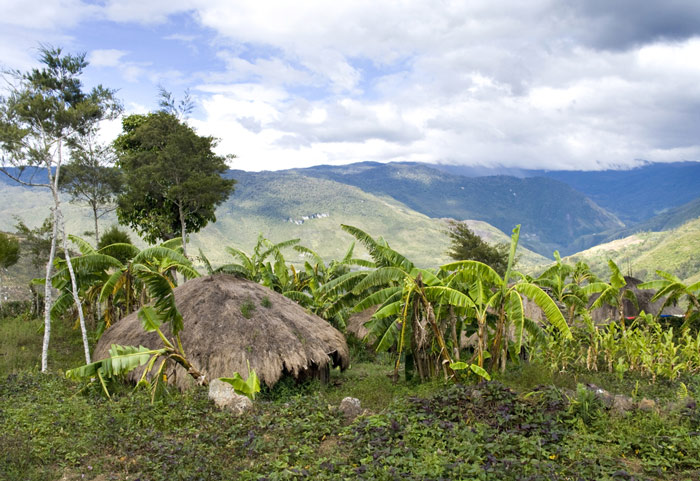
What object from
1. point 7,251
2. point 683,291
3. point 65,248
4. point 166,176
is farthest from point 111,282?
point 683,291

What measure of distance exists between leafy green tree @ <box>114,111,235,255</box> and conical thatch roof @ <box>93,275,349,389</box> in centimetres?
1326

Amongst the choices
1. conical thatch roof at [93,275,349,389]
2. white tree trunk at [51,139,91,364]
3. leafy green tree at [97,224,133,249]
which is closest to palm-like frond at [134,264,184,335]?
conical thatch roof at [93,275,349,389]

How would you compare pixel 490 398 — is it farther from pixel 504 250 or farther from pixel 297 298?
pixel 504 250

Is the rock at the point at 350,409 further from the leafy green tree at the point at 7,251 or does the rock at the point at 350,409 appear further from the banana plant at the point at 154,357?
the leafy green tree at the point at 7,251

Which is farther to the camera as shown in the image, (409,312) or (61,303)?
(61,303)

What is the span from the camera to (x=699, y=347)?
41.1ft

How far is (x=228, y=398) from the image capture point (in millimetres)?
9477

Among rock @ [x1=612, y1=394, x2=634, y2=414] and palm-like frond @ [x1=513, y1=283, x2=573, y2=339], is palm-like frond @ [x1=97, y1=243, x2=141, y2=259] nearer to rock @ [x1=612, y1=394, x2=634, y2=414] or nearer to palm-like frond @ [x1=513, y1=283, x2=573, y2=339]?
palm-like frond @ [x1=513, y1=283, x2=573, y2=339]

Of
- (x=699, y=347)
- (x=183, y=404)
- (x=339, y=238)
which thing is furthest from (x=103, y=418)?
(x=339, y=238)

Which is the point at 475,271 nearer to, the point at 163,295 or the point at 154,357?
the point at 163,295

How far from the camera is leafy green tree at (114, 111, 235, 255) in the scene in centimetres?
2584

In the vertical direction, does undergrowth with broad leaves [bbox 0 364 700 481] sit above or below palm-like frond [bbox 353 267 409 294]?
below

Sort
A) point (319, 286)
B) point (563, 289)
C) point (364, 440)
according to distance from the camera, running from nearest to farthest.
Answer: point (364, 440)
point (563, 289)
point (319, 286)

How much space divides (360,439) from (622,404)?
4.36 meters
